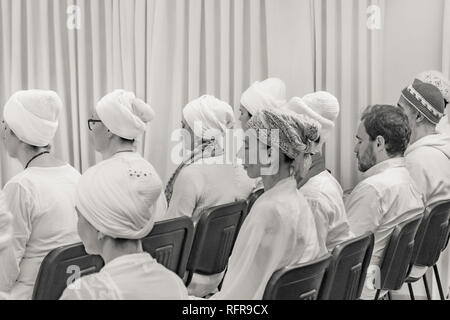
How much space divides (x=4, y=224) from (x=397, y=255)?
166 cm

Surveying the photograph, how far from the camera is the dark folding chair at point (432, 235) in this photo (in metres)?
3.25

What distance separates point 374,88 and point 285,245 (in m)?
2.79

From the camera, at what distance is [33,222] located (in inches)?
107

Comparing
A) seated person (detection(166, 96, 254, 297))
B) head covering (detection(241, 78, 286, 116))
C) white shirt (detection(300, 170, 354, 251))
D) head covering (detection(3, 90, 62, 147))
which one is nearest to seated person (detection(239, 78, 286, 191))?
head covering (detection(241, 78, 286, 116))

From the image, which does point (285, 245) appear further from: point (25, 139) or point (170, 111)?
point (170, 111)

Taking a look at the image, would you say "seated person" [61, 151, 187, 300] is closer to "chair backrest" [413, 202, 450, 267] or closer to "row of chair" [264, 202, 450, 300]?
"row of chair" [264, 202, 450, 300]

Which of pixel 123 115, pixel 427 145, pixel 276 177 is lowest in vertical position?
pixel 427 145

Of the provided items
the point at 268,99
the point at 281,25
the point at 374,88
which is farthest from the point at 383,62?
the point at 268,99

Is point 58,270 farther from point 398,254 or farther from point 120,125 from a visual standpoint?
point 398,254

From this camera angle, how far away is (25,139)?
9.81 ft

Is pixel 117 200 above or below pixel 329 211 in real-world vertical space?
above

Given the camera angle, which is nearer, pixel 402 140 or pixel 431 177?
pixel 402 140

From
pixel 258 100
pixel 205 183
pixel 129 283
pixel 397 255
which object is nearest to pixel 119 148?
pixel 205 183

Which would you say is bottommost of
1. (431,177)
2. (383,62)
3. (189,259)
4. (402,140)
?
(189,259)
